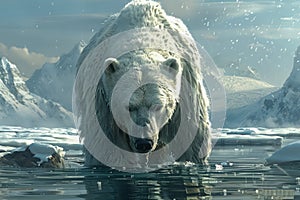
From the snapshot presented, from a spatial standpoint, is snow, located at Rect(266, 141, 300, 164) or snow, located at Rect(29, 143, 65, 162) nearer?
snow, located at Rect(266, 141, 300, 164)

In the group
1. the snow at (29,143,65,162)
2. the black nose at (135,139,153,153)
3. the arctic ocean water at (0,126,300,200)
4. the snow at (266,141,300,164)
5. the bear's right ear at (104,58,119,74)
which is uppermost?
the bear's right ear at (104,58,119,74)

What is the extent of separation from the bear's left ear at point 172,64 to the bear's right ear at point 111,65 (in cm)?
60

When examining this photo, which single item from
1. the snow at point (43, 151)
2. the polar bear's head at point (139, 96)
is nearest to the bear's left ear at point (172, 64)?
the polar bear's head at point (139, 96)

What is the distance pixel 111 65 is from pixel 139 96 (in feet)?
2.45

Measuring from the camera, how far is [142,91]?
700cm

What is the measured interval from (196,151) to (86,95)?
1824 millimetres

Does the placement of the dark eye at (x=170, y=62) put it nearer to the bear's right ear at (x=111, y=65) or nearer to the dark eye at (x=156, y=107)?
the bear's right ear at (x=111, y=65)

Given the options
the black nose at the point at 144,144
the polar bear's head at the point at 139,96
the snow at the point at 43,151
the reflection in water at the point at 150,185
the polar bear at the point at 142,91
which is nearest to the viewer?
the reflection in water at the point at 150,185

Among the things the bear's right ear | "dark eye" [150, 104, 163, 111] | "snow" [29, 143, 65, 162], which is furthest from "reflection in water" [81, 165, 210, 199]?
"snow" [29, 143, 65, 162]

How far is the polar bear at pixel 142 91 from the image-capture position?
7.01 meters

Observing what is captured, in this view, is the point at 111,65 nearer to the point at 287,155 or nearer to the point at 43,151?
the point at 43,151

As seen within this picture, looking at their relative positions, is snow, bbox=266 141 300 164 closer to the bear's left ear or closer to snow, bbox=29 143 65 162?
the bear's left ear

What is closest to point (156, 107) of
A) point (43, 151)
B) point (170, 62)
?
point (170, 62)

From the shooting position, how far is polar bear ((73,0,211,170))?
276 inches
